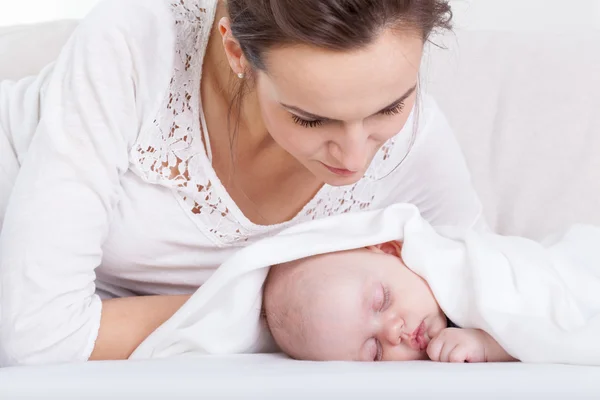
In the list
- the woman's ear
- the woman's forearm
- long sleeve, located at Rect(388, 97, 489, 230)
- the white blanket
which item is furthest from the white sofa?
the woman's forearm

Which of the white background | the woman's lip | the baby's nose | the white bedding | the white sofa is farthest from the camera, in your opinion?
the white background

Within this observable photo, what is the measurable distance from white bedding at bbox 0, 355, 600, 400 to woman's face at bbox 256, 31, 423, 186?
0.35 m

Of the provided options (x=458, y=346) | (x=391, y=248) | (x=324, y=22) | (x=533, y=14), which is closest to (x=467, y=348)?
(x=458, y=346)

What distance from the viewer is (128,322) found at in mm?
1577

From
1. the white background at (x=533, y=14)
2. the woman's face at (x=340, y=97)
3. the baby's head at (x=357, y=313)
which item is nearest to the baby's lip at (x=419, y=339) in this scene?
the baby's head at (x=357, y=313)

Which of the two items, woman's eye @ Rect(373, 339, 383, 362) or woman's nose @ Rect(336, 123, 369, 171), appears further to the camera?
woman's eye @ Rect(373, 339, 383, 362)

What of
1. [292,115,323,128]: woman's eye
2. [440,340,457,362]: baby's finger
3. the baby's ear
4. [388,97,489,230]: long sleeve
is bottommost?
[440,340,457,362]: baby's finger

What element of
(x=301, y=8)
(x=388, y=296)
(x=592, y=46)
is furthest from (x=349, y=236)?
(x=592, y=46)

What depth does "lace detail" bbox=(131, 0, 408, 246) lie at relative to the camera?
1575 millimetres

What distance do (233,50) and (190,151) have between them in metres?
0.28

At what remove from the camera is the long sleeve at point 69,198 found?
1416 millimetres

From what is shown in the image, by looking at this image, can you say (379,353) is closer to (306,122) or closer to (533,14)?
(306,122)

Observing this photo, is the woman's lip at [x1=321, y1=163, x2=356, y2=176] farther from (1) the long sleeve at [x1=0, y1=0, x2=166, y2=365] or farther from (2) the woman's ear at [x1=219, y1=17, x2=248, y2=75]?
(1) the long sleeve at [x1=0, y1=0, x2=166, y2=365]

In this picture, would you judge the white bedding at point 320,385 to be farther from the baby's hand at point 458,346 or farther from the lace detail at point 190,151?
the lace detail at point 190,151
